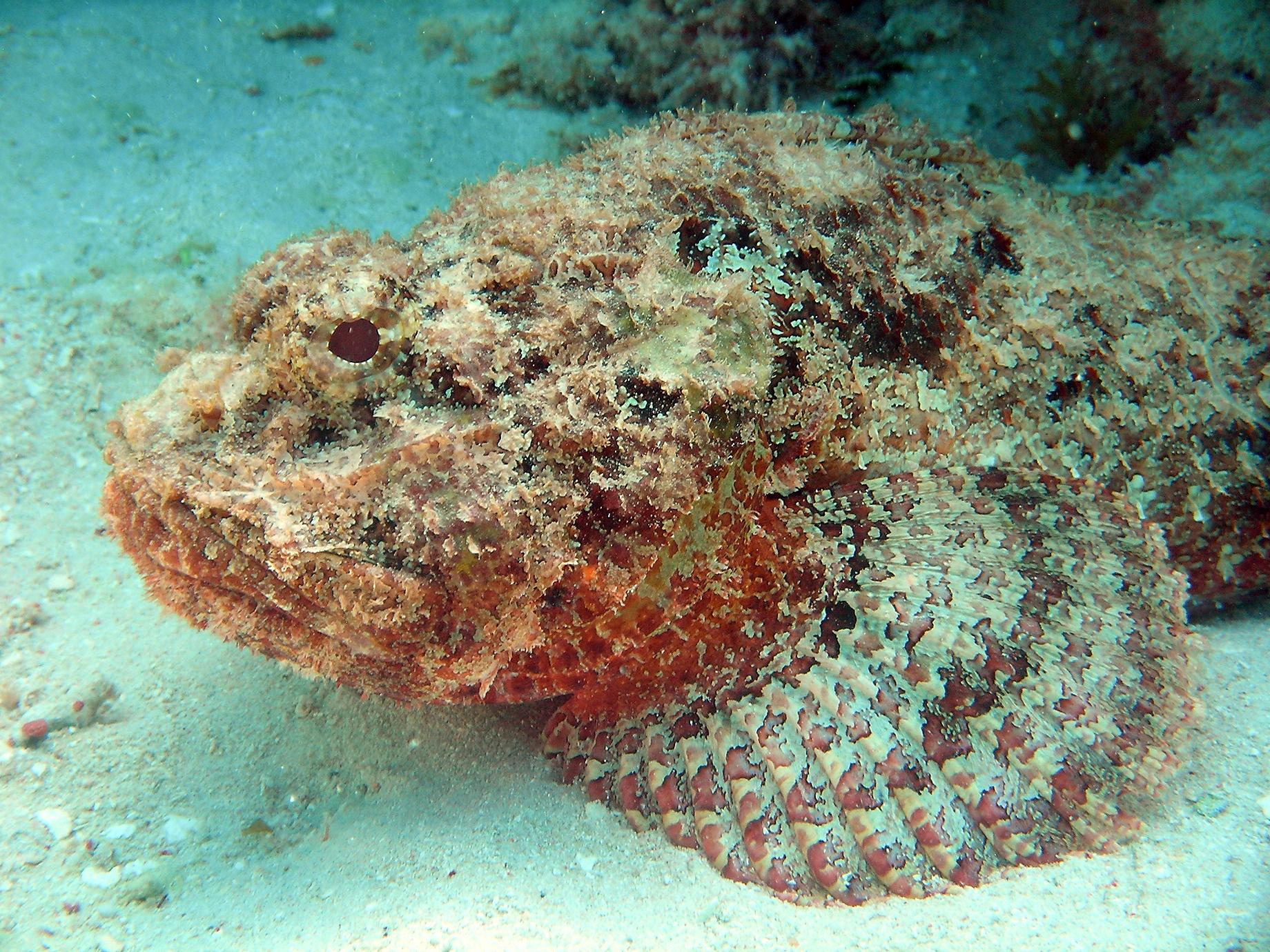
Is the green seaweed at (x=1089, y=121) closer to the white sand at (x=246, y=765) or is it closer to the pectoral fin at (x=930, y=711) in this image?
the white sand at (x=246, y=765)

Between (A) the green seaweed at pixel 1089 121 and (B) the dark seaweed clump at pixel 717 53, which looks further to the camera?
(B) the dark seaweed clump at pixel 717 53

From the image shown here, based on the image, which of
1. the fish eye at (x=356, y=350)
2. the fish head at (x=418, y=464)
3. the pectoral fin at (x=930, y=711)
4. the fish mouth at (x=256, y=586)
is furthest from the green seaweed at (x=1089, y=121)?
the fish mouth at (x=256, y=586)

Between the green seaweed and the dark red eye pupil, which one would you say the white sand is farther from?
the green seaweed

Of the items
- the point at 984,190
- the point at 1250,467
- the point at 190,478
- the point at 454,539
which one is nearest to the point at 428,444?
the point at 454,539

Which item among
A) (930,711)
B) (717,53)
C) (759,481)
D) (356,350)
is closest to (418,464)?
(356,350)

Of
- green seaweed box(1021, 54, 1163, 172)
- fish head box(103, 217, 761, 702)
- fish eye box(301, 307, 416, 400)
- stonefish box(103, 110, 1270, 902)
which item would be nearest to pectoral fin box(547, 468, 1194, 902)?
stonefish box(103, 110, 1270, 902)

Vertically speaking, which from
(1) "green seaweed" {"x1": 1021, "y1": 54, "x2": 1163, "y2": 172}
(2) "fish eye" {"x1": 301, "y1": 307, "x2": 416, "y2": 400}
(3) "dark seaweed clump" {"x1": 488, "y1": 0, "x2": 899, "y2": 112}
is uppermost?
(3) "dark seaweed clump" {"x1": 488, "y1": 0, "x2": 899, "y2": 112}

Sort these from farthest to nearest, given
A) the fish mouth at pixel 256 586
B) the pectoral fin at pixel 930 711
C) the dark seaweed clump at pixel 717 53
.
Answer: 1. the dark seaweed clump at pixel 717 53
2. the pectoral fin at pixel 930 711
3. the fish mouth at pixel 256 586

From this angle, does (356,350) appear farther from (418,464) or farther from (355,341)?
(418,464)
